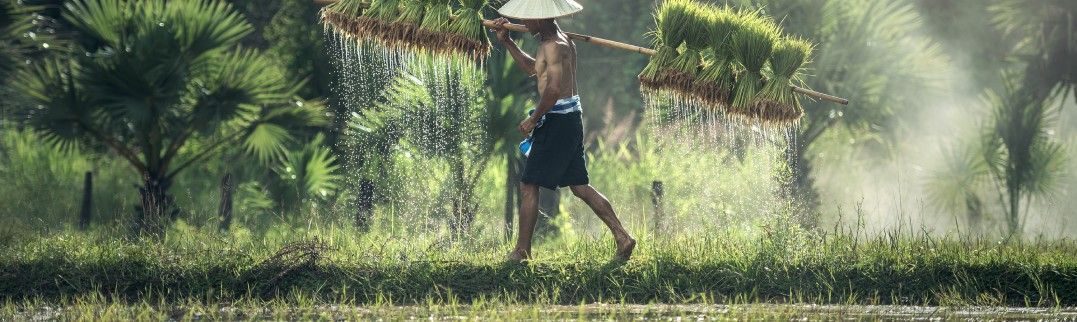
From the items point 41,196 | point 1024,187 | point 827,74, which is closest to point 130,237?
point 41,196

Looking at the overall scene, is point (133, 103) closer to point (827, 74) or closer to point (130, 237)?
point (130, 237)

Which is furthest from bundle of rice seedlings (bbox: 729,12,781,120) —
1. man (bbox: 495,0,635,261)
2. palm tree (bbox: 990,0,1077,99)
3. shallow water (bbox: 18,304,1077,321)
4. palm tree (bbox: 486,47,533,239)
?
palm tree (bbox: 990,0,1077,99)

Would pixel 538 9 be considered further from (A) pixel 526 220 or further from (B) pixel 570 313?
(B) pixel 570 313

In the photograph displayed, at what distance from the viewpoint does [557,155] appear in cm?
1031

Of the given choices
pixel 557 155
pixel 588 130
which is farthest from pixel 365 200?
pixel 588 130

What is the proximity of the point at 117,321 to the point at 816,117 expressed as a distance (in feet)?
45.4

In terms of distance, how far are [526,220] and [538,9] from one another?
4.07 ft

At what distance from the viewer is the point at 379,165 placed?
16281mm

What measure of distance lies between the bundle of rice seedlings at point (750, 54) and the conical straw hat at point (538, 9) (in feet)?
3.40

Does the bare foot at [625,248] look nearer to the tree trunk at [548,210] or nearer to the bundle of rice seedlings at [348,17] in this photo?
the bundle of rice seedlings at [348,17]

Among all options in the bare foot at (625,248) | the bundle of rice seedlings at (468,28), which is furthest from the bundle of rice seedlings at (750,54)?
the bundle of rice seedlings at (468,28)

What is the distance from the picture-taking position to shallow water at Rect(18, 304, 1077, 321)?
8.63m

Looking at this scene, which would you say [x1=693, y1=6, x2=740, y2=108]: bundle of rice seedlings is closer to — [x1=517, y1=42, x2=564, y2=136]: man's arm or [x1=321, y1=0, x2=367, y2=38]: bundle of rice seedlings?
[x1=517, y1=42, x2=564, y2=136]: man's arm

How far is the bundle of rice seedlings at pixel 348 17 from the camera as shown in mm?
10961
